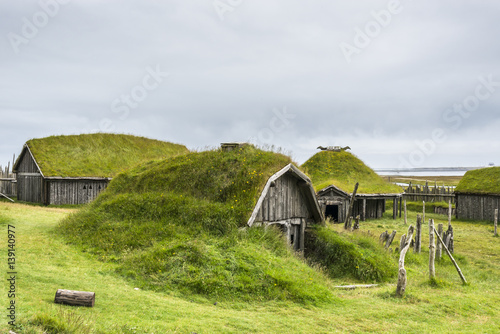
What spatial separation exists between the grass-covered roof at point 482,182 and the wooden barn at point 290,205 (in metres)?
23.4

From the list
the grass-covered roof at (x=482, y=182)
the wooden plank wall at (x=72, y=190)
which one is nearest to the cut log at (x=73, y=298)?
the wooden plank wall at (x=72, y=190)

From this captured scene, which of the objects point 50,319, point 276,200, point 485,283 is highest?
point 276,200

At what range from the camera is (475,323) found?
32.1 ft

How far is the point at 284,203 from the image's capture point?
16375 millimetres

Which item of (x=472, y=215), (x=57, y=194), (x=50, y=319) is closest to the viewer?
(x=50, y=319)

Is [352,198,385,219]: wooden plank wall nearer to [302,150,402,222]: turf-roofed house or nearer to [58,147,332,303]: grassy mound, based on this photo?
[302,150,402,222]: turf-roofed house

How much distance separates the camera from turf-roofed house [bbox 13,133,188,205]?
3219 cm

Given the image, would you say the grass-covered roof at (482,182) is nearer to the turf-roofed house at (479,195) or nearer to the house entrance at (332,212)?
the turf-roofed house at (479,195)

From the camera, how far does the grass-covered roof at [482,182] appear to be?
3328 cm

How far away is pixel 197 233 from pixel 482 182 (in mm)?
31605

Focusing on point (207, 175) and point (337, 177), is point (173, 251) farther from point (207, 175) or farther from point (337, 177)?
point (337, 177)

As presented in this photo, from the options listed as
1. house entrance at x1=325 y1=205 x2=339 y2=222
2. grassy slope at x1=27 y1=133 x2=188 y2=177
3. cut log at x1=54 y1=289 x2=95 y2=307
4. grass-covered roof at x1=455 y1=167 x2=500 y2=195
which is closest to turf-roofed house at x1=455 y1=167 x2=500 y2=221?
grass-covered roof at x1=455 y1=167 x2=500 y2=195

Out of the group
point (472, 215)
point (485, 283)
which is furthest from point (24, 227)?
point (472, 215)

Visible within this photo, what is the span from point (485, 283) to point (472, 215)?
23.1 m
